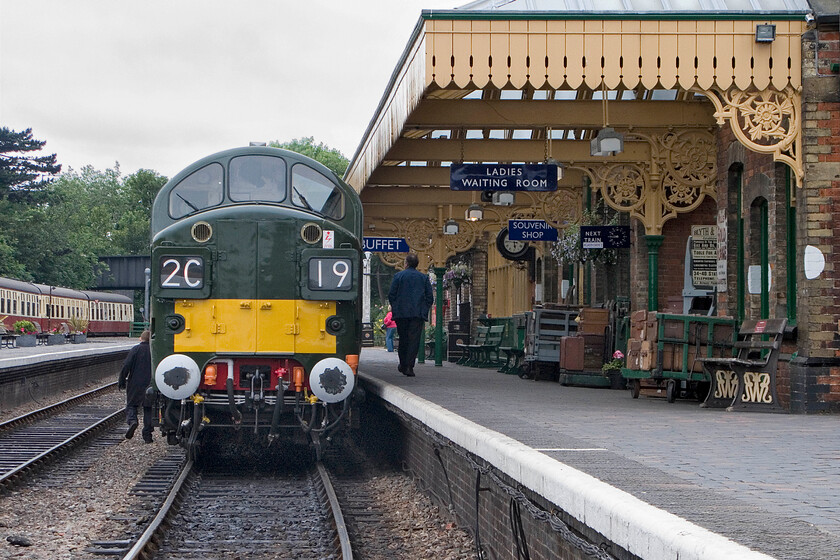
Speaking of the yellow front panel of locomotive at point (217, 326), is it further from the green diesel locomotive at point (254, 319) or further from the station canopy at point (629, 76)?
the station canopy at point (629, 76)

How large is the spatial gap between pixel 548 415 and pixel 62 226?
72447 millimetres

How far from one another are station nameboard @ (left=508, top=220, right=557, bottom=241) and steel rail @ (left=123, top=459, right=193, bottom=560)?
9.28 m

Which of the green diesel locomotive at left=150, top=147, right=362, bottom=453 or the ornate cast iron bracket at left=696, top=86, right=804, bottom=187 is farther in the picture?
the green diesel locomotive at left=150, top=147, right=362, bottom=453

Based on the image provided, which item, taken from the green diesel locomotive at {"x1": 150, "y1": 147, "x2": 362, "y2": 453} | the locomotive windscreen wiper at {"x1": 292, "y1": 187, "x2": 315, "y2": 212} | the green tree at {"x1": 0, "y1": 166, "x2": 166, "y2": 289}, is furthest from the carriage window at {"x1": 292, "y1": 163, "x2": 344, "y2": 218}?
the green tree at {"x1": 0, "y1": 166, "x2": 166, "y2": 289}

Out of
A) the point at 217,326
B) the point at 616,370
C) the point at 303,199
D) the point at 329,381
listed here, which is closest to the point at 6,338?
the point at 616,370

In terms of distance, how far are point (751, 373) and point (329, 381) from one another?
418 cm

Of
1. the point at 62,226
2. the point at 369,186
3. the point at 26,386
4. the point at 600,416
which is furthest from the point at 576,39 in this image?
the point at 62,226

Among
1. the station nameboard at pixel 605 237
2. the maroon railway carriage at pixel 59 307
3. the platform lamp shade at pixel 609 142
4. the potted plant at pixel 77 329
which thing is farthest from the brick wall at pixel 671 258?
the potted plant at pixel 77 329

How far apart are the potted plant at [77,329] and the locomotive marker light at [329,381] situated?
45577 millimetres

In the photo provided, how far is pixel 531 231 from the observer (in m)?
19.4

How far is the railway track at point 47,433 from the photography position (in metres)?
12.9

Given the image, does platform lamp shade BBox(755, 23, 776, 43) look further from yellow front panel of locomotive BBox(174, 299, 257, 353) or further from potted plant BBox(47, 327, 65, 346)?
potted plant BBox(47, 327, 65, 346)

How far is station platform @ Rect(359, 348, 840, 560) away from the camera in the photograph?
432 cm

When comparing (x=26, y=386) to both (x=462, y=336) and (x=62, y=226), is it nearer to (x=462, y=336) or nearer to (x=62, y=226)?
(x=462, y=336)
